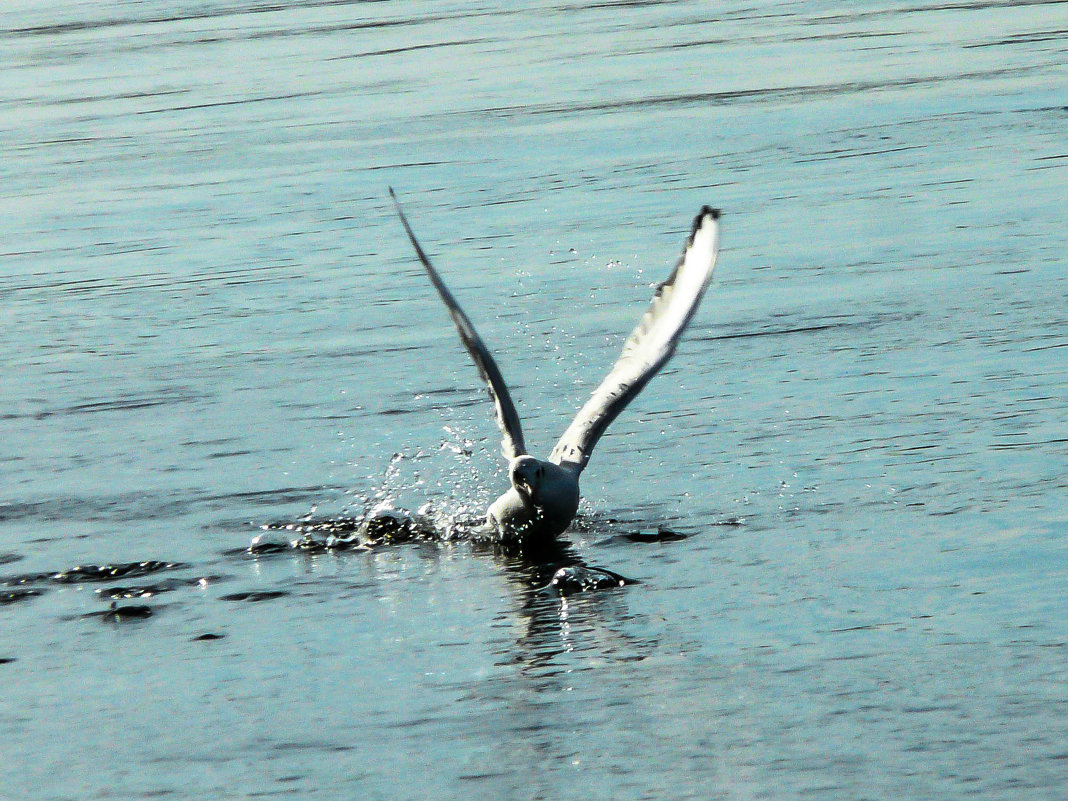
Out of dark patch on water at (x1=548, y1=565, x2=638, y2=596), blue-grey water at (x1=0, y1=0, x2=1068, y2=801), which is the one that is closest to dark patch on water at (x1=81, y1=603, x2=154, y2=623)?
blue-grey water at (x1=0, y1=0, x2=1068, y2=801)

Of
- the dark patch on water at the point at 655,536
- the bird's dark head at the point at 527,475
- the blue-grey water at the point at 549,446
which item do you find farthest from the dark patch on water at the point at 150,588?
the dark patch on water at the point at 655,536

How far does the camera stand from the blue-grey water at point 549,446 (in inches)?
255

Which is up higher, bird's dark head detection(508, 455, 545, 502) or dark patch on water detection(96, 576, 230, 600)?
bird's dark head detection(508, 455, 545, 502)

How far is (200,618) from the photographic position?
25.8 feet

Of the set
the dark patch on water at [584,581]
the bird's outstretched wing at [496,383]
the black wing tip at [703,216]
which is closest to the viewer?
the dark patch on water at [584,581]

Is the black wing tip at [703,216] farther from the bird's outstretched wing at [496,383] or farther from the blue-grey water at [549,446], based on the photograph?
the bird's outstretched wing at [496,383]

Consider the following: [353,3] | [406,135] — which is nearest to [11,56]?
[353,3]

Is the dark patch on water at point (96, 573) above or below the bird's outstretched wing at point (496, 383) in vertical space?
below

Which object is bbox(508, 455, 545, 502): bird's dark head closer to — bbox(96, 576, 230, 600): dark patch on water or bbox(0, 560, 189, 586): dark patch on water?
bbox(96, 576, 230, 600): dark patch on water

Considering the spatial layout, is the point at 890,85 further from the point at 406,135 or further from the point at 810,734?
the point at 810,734

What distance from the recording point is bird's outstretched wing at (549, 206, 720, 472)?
938cm

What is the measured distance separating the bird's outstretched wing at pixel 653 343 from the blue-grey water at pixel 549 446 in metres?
0.29

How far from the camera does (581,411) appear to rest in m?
9.71

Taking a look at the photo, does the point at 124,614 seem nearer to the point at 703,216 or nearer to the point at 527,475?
the point at 527,475
